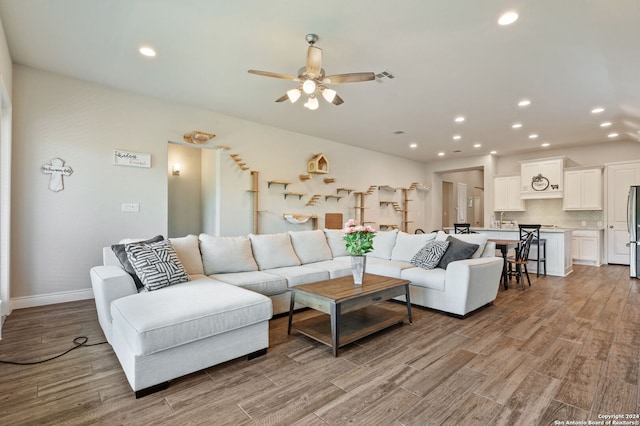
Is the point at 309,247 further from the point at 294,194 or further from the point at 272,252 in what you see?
the point at 294,194

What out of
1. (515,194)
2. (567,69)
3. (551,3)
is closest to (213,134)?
(551,3)

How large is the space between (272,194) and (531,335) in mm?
4658

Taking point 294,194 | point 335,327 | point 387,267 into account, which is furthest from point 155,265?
point 294,194

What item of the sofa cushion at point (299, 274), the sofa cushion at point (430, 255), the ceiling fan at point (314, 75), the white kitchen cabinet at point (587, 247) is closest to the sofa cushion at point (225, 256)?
the sofa cushion at point (299, 274)

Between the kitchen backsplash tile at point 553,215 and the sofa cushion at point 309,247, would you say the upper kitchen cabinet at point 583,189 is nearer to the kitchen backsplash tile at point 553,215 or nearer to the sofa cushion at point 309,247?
the kitchen backsplash tile at point 553,215

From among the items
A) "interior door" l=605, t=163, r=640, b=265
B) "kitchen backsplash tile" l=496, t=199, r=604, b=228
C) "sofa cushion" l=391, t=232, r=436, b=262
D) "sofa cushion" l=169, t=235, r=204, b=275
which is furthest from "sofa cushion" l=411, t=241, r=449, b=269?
"kitchen backsplash tile" l=496, t=199, r=604, b=228

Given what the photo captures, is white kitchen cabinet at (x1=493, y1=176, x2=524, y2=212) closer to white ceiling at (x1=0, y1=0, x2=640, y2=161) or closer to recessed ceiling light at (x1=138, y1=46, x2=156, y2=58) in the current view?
white ceiling at (x1=0, y1=0, x2=640, y2=161)

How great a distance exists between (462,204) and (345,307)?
10.9 metres

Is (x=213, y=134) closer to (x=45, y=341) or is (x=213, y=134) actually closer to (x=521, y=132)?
(x=45, y=341)

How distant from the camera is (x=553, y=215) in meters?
8.22

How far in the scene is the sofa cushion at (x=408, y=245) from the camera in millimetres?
4461

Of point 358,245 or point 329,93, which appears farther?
point 329,93

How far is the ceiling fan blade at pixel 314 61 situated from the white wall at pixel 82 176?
115 inches

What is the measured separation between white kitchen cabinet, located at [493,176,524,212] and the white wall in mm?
7218
